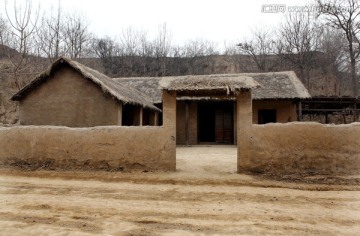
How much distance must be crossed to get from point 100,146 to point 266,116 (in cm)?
1226

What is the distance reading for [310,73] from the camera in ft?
96.4

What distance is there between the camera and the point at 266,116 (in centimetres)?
1811

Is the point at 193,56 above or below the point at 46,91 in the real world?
above

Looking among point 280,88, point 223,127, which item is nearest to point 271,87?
point 280,88

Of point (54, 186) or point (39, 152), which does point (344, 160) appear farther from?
point (39, 152)

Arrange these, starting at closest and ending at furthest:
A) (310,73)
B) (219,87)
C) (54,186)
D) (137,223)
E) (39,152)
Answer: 1. (137,223)
2. (54,186)
3. (219,87)
4. (39,152)
5. (310,73)

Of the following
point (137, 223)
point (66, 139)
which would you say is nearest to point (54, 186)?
point (66, 139)

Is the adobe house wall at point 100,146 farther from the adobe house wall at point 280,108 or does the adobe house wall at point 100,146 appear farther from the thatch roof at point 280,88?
the adobe house wall at point 280,108

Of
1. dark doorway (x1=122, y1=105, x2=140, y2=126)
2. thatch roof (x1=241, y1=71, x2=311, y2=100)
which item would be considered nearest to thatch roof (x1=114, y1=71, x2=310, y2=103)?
thatch roof (x1=241, y1=71, x2=311, y2=100)

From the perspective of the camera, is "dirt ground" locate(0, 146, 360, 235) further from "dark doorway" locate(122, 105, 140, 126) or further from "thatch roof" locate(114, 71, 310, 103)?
"thatch roof" locate(114, 71, 310, 103)

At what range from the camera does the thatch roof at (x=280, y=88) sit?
1648 centimetres

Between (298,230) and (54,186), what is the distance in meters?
5.16

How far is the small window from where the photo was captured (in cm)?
1793

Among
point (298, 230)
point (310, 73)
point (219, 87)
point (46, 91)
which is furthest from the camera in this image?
point (310, 73)
